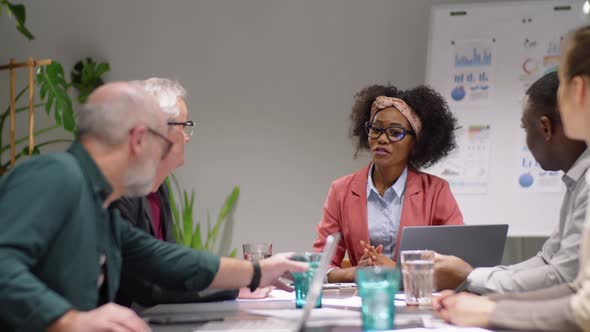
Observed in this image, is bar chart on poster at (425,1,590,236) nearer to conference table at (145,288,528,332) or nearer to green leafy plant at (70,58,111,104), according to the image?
conference table at (145,288,528,332)

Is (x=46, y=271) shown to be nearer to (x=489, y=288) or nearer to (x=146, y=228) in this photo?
(x=146, y=228)

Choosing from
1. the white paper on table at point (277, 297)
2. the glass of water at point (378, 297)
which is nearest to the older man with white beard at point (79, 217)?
the glass of water at point (378, 297)

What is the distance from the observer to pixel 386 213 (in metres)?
3.22

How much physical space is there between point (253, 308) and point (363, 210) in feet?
4.02

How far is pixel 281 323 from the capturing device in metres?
1.75

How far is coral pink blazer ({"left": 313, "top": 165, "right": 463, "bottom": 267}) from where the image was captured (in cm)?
316

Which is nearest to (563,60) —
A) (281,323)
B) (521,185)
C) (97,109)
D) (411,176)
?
(281,323)

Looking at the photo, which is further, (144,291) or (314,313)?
(144,291)

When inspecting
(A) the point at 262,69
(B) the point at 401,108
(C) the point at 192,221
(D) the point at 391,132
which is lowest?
(C) the point at 192,221

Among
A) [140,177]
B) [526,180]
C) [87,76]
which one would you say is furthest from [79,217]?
[87,76]

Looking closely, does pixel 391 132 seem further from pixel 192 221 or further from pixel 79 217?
pixel 192 221

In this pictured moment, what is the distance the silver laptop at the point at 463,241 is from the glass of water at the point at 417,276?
275 mm

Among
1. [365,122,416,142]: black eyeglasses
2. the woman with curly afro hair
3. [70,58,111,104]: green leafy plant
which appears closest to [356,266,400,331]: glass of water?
the woman with curly afro hair

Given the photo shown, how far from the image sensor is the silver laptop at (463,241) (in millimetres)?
2338
